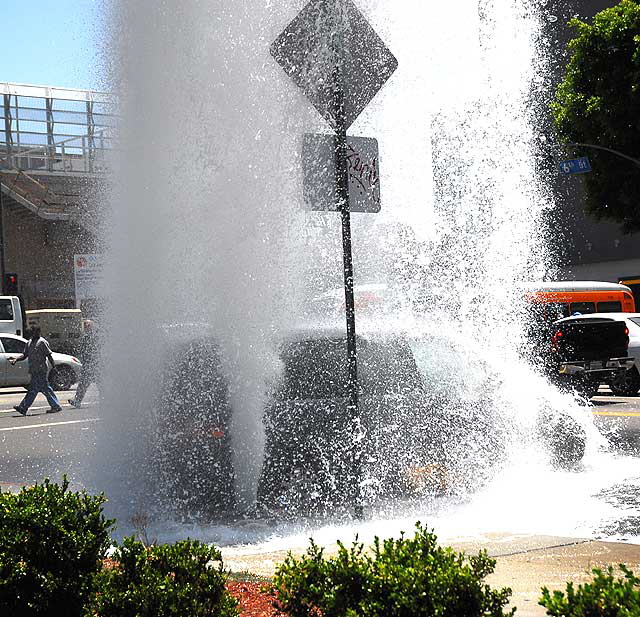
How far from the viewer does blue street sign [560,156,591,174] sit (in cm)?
2530

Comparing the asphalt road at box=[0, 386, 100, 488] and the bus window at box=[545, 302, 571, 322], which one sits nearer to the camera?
the asphalt road at box=[0, 386, 100, 488]

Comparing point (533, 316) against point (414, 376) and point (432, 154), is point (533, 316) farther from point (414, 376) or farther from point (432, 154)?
point (414, 376)

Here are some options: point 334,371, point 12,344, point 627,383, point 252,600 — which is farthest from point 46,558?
point 12,344

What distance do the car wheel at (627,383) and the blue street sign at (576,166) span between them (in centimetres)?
782

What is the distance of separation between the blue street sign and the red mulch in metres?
22.1

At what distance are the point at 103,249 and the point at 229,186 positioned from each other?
1.99 meters

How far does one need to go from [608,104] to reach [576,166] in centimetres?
230

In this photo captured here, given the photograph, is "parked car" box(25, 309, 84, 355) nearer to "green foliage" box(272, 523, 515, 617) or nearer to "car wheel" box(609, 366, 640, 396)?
"car wheel" box(609, 366, 640, 396)

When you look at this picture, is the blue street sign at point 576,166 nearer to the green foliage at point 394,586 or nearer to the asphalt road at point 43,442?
the asphalt road at point 43,442

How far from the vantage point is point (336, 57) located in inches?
287

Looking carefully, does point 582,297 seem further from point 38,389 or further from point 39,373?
point 38,389

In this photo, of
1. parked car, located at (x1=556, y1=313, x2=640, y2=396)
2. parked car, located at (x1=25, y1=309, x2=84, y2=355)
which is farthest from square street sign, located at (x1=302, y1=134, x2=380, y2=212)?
parked car, located at (x1=25, y1=309, x2=84, y2=355)

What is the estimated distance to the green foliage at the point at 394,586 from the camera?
2977 mm

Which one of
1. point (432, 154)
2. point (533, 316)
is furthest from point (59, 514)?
point (533, 316)
